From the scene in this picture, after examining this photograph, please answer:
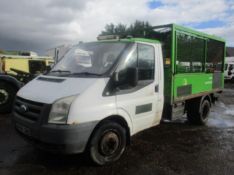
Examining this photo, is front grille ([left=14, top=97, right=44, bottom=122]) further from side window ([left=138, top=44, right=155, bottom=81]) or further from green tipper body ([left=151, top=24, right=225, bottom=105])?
green tipper body ([left=151, top=24, right=225, bottom=105])

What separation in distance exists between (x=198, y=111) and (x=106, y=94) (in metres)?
3.81

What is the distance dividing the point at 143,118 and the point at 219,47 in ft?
14.5

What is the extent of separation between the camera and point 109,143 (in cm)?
420

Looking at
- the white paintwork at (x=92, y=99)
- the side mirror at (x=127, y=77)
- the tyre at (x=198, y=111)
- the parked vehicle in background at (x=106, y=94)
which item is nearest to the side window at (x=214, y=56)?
the tyre at (x=198, y=111)

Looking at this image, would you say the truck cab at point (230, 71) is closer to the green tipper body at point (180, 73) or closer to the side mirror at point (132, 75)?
the green tipper body at point (180, 73)

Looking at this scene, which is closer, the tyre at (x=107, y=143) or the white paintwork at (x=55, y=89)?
the white paintwork at (x=55, y=89)

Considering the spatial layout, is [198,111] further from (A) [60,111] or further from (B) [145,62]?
(A) [60,111]

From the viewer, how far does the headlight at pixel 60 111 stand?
3.59 m

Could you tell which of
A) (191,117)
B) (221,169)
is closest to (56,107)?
(221,169)

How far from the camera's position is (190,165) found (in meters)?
4.38

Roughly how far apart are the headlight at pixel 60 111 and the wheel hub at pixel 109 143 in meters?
0.82

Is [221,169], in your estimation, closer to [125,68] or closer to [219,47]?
[125,68]

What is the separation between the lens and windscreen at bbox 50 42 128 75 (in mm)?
4281

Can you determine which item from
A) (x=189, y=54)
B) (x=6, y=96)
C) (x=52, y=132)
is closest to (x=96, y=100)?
(x=52, y=132)
